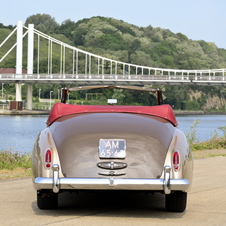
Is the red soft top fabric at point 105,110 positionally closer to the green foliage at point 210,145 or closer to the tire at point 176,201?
the tire at point 176,201

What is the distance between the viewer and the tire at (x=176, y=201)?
4199 millimetres

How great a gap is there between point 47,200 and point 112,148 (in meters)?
0.89

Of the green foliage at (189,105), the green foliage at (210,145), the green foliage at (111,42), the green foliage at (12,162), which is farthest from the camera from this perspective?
the green foliage at (111,42)

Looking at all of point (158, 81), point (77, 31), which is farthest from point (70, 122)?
point (77, 31)

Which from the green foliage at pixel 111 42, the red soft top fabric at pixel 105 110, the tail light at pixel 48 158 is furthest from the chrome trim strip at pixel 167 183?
the green foliage at pixel 111 42

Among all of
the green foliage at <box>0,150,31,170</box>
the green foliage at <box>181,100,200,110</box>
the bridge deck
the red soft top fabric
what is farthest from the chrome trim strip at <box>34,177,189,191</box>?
the green foliage at <box>181,100,200,110</box>

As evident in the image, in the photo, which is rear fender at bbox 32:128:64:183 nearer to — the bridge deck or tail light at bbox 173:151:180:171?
tail light at bbox 173:151:180:171

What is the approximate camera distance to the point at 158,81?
6462 centimetres

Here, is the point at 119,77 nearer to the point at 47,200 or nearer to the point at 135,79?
the point at 135,79

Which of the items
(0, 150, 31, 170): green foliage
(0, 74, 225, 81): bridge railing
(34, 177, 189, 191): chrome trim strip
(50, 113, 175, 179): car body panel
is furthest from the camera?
(0, 74, 225, 81): bridge railing

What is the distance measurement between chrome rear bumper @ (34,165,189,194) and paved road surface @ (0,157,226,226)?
298 mm

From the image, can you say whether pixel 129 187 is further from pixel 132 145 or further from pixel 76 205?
pixel 76 205

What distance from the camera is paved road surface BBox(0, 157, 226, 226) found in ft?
12.8

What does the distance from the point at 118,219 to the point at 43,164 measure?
0.83 m
